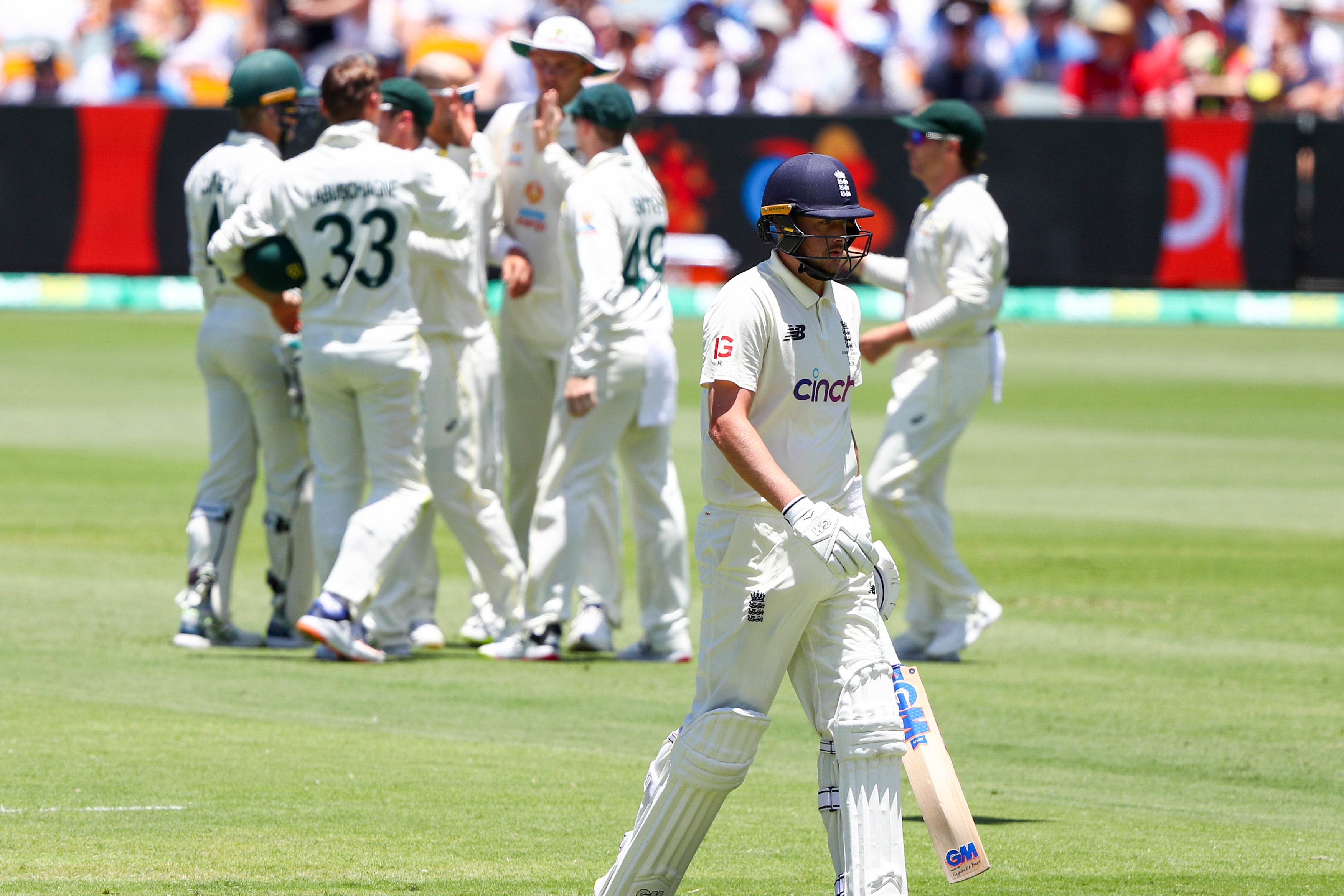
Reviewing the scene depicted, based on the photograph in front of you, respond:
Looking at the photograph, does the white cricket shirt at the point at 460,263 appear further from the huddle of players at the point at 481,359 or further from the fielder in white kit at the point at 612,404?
the fielder in white kit at the point at 612,404

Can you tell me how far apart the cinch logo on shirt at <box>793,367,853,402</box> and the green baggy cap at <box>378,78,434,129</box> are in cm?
456

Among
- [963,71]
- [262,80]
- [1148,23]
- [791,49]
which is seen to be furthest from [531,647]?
[1148,23]

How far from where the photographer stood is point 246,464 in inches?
385

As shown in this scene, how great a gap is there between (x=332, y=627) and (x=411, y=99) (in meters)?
2.51

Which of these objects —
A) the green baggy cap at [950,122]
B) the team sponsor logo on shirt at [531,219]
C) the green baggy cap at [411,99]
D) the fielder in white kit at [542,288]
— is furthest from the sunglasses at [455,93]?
the green baggy cap at [950,122]

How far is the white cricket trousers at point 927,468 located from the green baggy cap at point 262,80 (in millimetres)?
3246

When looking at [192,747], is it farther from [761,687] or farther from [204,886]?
[761,687]

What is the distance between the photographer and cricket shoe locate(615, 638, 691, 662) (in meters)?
9.63

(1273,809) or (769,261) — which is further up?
(769,261)

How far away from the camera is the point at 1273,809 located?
693 centimetres

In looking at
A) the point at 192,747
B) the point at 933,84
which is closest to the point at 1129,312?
the point at 933,84

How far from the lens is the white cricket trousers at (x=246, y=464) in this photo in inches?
376

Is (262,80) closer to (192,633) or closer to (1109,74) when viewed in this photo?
(192,633)

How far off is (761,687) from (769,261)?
116cm
